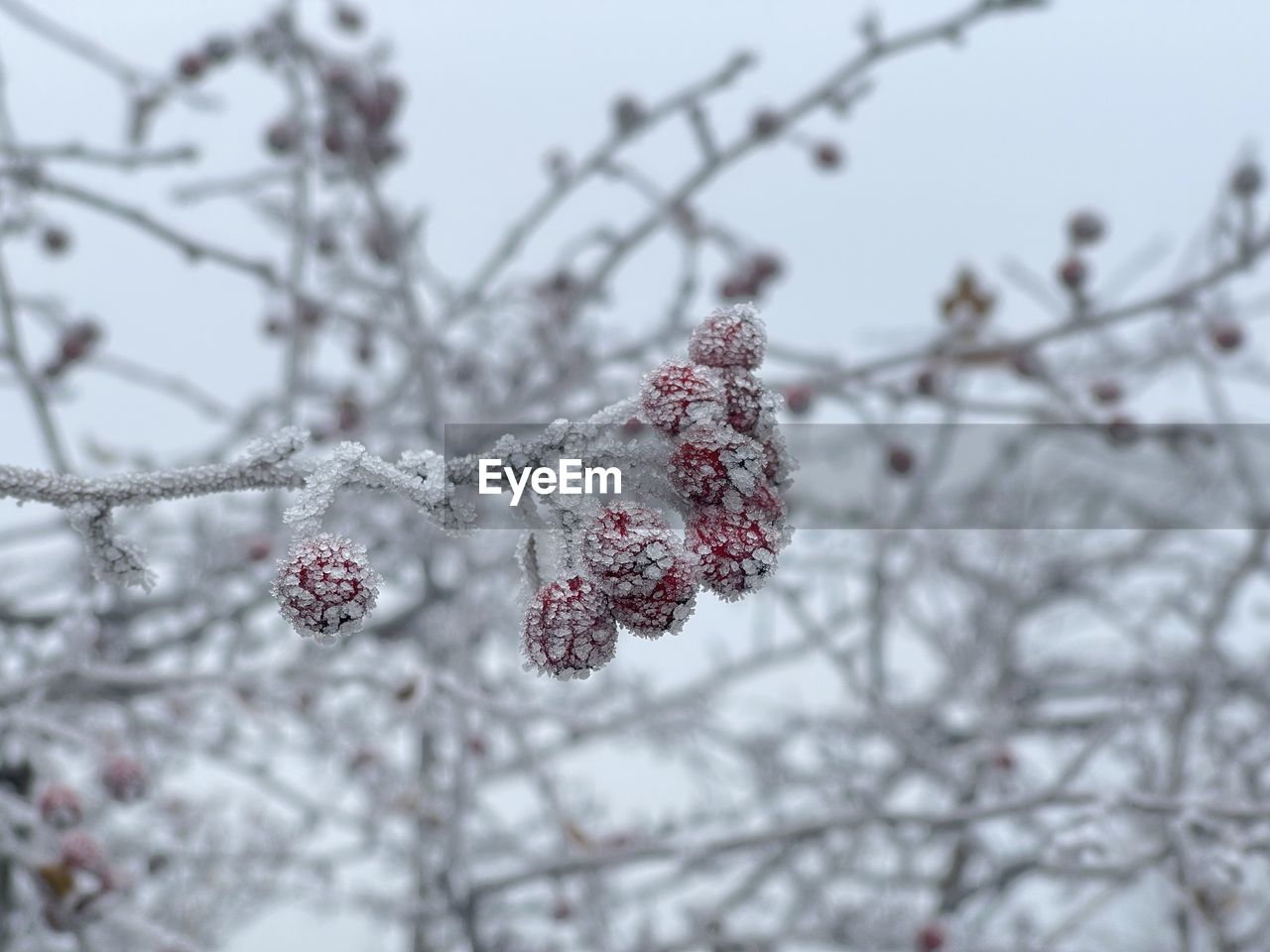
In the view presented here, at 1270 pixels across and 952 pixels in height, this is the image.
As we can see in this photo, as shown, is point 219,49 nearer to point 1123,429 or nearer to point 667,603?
point 1123,429

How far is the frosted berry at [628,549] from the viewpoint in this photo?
913 mm

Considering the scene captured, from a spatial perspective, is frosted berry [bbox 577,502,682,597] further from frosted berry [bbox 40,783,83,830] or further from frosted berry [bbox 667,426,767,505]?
frosted berry [bbox 40,783,83,830]

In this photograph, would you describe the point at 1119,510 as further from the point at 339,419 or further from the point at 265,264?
the point at 265,264

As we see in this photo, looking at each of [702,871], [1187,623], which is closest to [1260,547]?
[1187,623]

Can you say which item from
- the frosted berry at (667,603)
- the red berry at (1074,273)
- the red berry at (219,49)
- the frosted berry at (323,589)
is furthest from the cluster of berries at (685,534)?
the red berry at (219,49)

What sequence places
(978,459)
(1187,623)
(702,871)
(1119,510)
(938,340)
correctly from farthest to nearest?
(1119,510) < (978,459) < (1187,623) < (702,871) < (938,340)

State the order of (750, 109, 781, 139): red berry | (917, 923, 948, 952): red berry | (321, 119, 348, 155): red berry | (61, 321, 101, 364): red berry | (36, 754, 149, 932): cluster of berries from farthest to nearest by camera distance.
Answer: (321, 119, 348, 155): red berry
(750, 109, 781, 139): red berry
(61, 321, 101, 364): red berry
(917, 923, 948, 952): red berry
(36, 754, 149, 932): cluster of berries

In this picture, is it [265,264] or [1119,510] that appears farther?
[1119,510]

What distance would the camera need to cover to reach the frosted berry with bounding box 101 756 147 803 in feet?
8.63

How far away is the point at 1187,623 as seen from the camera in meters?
5.38

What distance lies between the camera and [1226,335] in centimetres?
413

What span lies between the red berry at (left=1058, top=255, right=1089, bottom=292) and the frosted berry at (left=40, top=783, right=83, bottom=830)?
2.89 m

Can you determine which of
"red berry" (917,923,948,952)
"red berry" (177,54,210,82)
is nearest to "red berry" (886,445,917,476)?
"red berry" (917,923,948,952)

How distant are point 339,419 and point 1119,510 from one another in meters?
4.73
